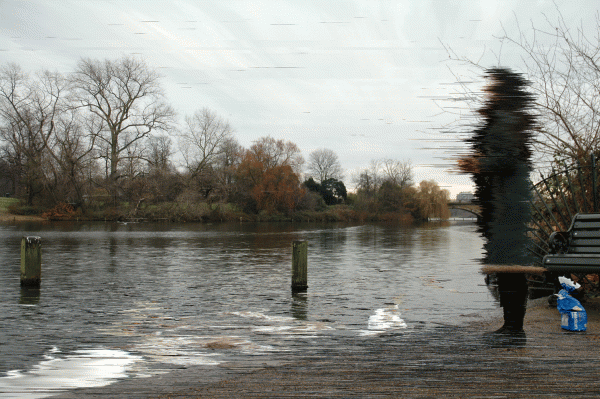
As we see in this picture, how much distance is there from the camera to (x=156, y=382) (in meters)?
4.02

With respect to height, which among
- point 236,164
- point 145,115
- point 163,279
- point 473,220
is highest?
point 145,115

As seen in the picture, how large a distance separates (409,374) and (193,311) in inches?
198

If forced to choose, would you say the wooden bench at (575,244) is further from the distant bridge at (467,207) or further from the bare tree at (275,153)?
the bare tree at (275,153)

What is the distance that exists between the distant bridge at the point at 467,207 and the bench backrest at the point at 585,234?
224 centimetres

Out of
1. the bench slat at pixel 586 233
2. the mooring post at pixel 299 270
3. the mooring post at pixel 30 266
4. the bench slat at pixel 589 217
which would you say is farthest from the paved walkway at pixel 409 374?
the mooring post at pixel 30 266

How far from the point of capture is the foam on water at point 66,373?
3.95 m

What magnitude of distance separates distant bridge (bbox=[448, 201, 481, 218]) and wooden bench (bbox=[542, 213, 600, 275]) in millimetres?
1602

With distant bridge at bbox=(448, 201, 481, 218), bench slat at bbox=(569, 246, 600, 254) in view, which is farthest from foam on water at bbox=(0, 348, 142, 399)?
bench slat at bbox=(569, 246, 600, 254)

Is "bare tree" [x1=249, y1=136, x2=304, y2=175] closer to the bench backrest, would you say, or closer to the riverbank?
the riverbank

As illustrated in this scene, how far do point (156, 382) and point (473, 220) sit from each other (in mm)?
2952

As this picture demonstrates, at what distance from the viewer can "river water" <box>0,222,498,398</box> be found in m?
4.96

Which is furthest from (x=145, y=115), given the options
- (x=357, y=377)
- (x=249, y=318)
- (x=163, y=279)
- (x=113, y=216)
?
(x=357, y=377)

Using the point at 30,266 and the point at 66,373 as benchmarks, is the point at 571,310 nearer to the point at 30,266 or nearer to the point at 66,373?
the point at 66,373

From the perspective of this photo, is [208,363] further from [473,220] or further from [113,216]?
[113,216]
